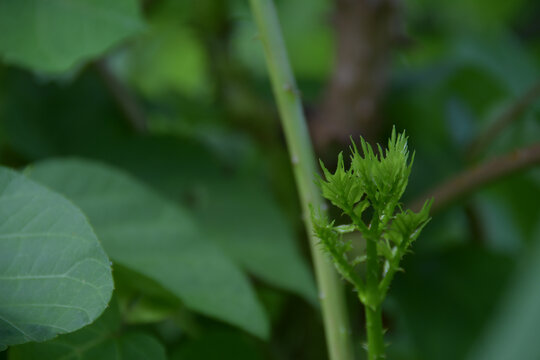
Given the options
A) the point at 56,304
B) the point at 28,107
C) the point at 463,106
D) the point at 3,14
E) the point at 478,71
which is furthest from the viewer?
the point at 478,71

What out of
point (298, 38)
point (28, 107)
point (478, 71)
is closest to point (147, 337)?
point (28, 107)

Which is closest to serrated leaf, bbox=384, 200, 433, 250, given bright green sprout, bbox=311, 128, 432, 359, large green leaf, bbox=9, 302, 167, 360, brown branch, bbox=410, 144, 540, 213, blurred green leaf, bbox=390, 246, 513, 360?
bright green sprout, bbox=311, 128, 432, 359

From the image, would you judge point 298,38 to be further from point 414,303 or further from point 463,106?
point 414,303

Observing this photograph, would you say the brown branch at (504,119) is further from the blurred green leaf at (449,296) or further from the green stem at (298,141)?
the green stem at (298,141)

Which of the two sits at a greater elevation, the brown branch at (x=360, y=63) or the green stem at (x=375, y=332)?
the brown branch at (x=360, y=63)

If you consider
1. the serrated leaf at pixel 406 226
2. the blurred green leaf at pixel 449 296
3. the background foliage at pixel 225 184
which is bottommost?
the blurred green leaf at pixel 449 296

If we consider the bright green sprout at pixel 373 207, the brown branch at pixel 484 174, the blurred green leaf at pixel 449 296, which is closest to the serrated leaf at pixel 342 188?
the bright green sprout at pixel 373 207

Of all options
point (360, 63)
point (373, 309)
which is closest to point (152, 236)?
point (373, 309)
